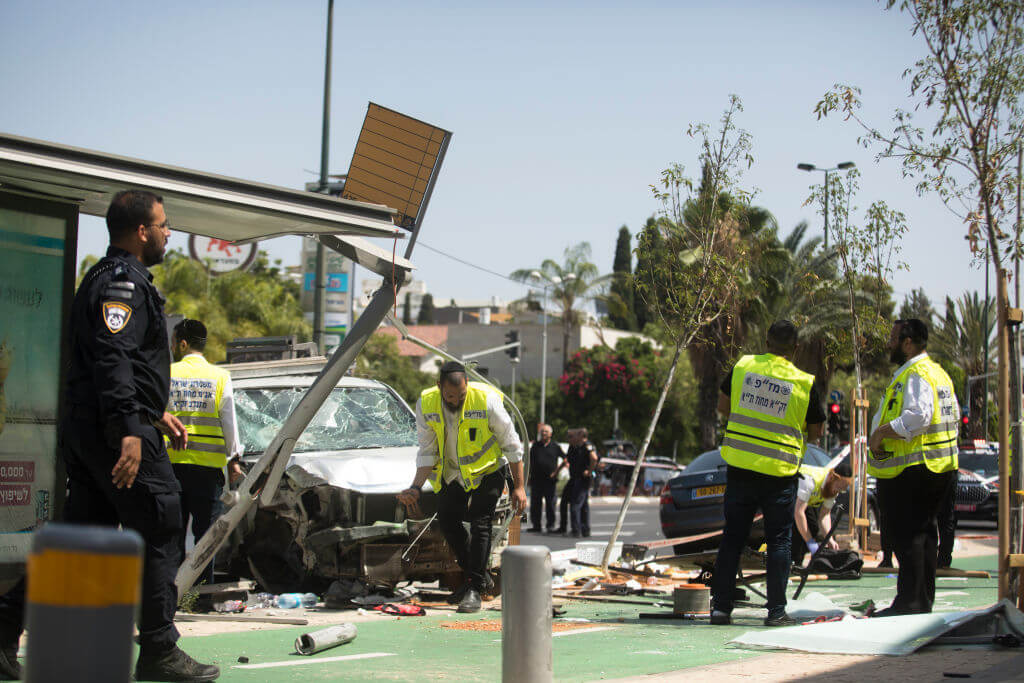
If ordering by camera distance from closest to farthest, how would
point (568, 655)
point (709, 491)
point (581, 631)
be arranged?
point (568, 655) → point (581, 631) → point (709, 491)

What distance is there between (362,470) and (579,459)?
1100cm

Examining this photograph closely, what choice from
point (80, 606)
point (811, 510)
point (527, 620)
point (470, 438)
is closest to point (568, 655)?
point (527, 620)

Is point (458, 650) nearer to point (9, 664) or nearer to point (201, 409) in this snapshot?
point (9, 664)

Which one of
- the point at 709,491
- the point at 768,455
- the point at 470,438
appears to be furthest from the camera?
the point at 709,491

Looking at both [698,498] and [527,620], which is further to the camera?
[698,498]

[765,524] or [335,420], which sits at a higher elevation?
[335,420]

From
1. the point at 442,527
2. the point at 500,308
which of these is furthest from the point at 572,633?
the point at 500,308

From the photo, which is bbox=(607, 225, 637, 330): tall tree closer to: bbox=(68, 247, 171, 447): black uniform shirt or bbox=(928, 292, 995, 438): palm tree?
bbox=(928, 292, 995, 438): palm tree

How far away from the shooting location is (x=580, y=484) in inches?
754

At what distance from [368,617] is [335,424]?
95.4 inches

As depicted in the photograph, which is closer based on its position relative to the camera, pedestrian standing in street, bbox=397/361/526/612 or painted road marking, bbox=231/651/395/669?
painted road marking, bbox=231/651/395/669

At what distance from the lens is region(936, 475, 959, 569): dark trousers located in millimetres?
7273

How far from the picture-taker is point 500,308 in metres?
128

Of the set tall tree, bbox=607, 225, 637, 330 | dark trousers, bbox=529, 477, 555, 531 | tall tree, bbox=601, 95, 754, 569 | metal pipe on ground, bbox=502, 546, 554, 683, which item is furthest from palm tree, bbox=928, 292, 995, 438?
metal pipe on ground, bbox=502, 546, 554, 683
